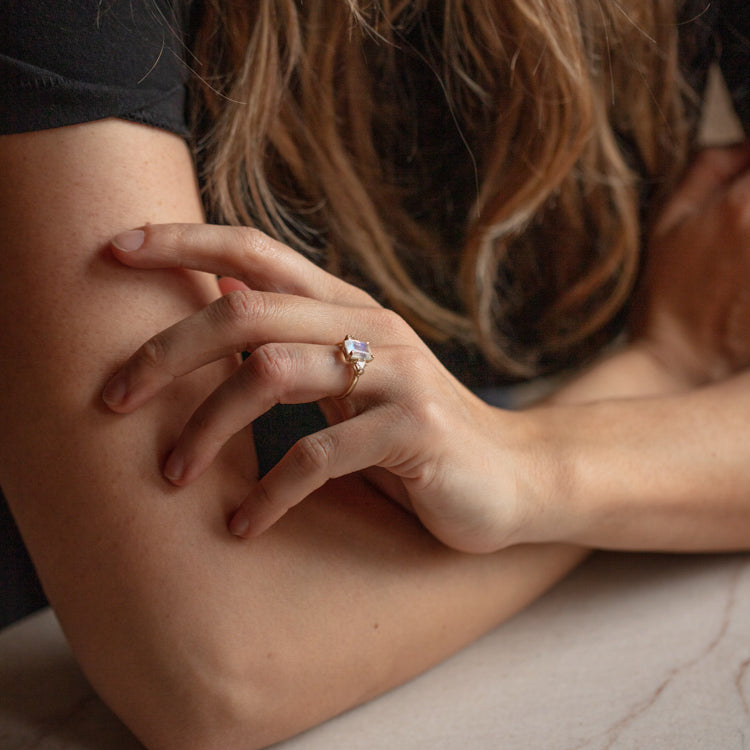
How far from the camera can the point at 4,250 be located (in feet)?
1.78

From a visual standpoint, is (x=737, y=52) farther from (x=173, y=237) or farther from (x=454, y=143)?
(x=173, y=237)

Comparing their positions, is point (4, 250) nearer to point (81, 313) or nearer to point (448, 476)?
point (81, 313)

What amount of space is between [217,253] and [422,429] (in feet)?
0.67

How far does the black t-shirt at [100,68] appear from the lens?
0.52 meters

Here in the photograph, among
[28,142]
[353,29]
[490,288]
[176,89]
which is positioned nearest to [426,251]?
[490,288]

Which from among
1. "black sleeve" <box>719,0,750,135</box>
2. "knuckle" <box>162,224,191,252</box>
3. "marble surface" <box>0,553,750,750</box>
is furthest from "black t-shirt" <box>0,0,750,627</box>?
"black sleeve" <box>719,0,750,135</box>

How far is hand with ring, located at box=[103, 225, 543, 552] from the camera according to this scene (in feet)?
1.70

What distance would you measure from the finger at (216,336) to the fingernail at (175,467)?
47mm

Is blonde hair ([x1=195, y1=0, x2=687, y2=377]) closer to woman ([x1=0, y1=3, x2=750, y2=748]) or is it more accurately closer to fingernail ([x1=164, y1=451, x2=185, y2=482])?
woman ([x1=0, y1=3, x2=750, y2=748])

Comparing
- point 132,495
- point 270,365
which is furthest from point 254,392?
point 132,495

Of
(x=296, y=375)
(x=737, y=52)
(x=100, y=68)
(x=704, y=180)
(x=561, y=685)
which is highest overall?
(x=100, y=68)

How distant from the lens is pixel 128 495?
1.77 ft

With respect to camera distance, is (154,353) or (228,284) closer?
(154,353)

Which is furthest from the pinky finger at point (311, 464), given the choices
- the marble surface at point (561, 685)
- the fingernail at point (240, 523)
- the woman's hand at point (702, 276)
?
the woman's hand at point (702, 276)
